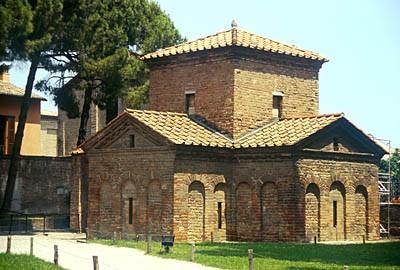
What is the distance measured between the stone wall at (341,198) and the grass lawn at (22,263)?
32.4ft

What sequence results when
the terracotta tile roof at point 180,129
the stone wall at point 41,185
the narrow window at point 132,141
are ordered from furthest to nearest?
the stone wall at point 41,185, the narrow window at point 132,141, the terracotta tile roof at point 180,129

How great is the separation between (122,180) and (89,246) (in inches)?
148

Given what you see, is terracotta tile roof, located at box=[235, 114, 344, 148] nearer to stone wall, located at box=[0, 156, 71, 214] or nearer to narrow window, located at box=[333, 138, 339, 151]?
narrow window, located at box=[333, 138, 339, 151]

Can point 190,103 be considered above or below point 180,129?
above

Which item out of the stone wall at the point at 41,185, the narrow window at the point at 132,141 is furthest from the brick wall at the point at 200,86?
the stone wall at the point at 41,185

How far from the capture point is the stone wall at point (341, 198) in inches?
931

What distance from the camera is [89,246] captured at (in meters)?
22.0

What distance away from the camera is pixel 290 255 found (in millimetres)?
18859

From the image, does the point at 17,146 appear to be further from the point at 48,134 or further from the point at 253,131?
the point at 48,134

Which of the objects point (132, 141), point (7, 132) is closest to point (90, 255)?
point (132, 141)

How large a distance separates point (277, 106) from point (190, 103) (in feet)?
11.7

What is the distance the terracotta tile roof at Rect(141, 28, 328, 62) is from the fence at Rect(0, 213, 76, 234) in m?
8.86

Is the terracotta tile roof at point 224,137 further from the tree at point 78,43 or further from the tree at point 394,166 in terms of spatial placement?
the tree at point 394,166

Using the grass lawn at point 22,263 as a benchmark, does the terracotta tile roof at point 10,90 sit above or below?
above
